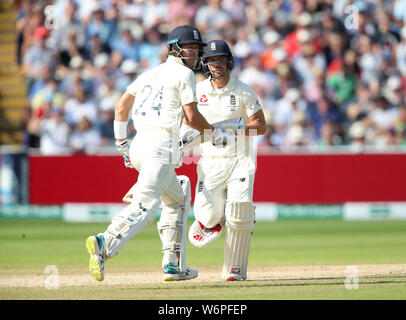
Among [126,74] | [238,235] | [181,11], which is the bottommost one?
[238,235]

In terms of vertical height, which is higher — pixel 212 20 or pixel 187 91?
pixel 212 20

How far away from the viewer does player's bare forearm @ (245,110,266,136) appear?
23.2 feet

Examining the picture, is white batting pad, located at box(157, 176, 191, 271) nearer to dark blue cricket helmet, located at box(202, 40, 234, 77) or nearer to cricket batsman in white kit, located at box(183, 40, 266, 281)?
cricket batsman in white kit, located at box(183, 40, 266, 281)

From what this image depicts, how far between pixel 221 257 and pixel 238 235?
7.82ft

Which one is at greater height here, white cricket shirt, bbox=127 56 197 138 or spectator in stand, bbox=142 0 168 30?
spectator in stand, bbox=142 0 168 30

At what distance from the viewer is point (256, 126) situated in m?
7.07

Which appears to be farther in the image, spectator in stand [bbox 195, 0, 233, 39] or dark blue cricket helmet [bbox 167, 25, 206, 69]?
spectator in stand [bbox 195, 0, 233, 39]

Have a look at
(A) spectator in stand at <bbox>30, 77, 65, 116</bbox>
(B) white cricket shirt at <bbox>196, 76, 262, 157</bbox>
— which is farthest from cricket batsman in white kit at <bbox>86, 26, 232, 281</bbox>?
(A) spectator in stand at <bbox>30, 77, 65, 116</bbox>

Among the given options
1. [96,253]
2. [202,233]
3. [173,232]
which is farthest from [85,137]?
[96,253]

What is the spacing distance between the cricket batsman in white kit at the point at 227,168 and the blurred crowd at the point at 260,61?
666 centimetres

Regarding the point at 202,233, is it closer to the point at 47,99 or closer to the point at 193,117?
the point at 193,117

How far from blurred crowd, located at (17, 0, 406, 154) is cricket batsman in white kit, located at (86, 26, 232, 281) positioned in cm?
723

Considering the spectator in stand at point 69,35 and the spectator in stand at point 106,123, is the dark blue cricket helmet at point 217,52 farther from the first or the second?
the spectator in stand at point 69,35

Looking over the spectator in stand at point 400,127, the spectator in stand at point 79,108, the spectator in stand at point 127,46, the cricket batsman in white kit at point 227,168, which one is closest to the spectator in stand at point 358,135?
the spectator in stand at point 400,127
